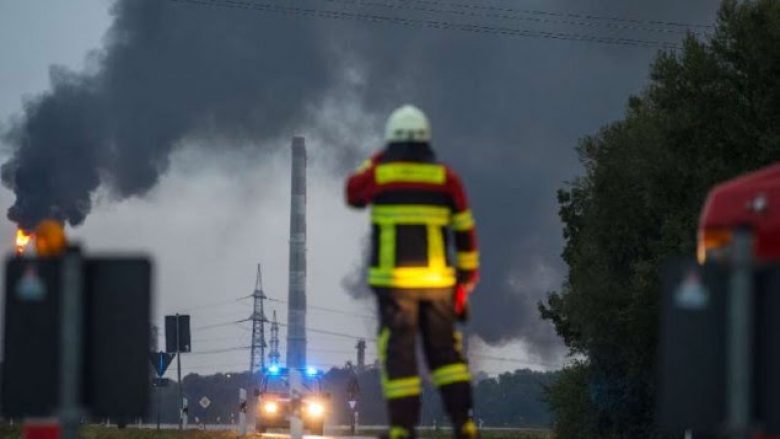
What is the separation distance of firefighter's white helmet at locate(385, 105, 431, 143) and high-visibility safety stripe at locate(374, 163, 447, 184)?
134 mm

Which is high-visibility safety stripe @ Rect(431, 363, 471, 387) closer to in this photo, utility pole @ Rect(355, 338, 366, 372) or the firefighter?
the firefighter

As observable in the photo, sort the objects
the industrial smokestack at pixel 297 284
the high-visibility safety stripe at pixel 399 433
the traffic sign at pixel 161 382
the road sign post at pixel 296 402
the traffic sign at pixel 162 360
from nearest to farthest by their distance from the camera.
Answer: the high-visibility safety stripe at pixel 399 433
the road sign post at pixel 296 402
the traffic sign at pixel 162 360
the traffic sign at pixel 161 382
the industrial smokestack at pixel 297 284

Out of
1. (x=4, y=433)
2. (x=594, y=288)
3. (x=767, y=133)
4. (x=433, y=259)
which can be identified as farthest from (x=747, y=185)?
(x=594, y=288)

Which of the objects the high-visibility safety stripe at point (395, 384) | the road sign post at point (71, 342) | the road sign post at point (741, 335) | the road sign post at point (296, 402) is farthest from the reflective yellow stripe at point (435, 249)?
the road sign post at point (296, 402)

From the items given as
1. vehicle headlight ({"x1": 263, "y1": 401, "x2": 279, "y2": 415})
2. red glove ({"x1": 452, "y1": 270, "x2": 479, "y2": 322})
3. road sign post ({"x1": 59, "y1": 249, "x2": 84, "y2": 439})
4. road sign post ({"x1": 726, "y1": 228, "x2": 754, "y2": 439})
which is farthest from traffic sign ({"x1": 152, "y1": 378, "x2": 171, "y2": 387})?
road sign post ({"x1": 726, "y1": 228, "x2": 754, "y2": 439})

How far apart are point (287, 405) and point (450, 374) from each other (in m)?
49.0

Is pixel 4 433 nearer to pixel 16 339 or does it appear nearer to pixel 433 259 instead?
pixel 433 259

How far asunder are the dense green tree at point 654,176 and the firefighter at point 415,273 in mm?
37907

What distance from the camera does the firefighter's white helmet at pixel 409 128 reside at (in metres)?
10.1

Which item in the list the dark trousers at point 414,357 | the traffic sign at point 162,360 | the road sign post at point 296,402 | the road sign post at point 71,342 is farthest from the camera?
the traffic sign at point 162,360

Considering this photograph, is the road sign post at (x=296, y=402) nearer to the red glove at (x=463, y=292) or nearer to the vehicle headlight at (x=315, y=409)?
the vehicle headlight at (x=315, y=409)

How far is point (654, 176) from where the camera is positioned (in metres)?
53.2

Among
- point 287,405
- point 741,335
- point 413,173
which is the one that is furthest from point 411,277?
point 287,405

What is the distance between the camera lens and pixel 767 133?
166 feet
